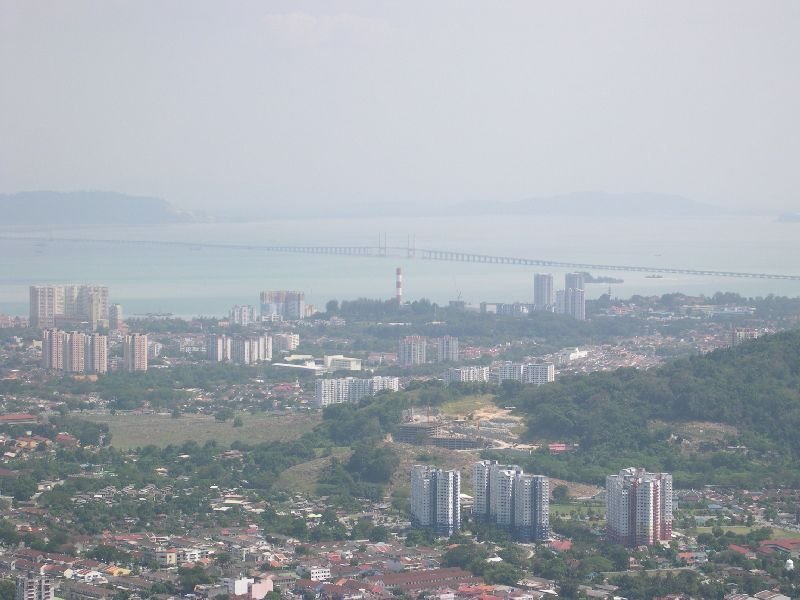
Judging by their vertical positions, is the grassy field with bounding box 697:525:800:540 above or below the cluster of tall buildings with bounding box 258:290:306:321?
below

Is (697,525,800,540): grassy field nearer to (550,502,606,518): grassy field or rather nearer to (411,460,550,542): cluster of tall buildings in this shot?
(550,502,606,518): grassy field

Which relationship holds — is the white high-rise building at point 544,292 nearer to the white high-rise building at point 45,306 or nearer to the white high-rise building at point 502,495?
the white high-rise building at point 45,306

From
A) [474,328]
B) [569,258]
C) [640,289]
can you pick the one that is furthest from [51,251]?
[474,328]

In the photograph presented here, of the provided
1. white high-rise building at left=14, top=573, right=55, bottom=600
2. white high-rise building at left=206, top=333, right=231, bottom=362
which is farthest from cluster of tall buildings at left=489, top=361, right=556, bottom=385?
white high-rise building at left=14, top=573, right=55, bottom=600

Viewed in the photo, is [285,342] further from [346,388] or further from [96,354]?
[346,388]

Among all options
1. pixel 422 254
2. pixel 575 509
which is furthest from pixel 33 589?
pixel 422 254

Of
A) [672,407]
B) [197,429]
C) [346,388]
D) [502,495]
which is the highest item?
[672,407]
